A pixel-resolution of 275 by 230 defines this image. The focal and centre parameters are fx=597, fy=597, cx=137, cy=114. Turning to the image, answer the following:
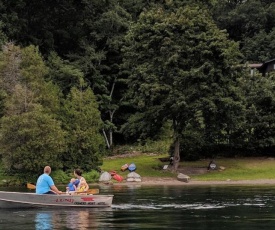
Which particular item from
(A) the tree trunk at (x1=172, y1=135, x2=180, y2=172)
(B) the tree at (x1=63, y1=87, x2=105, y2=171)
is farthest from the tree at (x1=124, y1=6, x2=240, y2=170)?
(B) the tree at (x1=63, y1=87, x2=105, y2=171)

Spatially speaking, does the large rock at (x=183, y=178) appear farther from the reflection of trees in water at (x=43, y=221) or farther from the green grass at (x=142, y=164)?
the reflection of trees in water at (x=43, y=221)

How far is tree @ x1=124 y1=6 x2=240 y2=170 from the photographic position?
5562 centimetres

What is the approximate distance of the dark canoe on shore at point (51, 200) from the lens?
30375 mm

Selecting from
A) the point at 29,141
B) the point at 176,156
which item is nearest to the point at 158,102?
the point at 176,156

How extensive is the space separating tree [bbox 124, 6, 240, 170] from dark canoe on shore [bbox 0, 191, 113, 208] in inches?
959

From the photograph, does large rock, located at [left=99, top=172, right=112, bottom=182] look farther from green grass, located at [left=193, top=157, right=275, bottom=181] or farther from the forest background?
green grass, located at [left=193, top=157, right=275, bottom=181]

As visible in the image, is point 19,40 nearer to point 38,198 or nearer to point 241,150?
point 241,150

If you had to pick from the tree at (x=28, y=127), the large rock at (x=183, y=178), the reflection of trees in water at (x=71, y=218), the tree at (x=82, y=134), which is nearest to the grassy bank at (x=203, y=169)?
the large rock at (x=183, y=178)

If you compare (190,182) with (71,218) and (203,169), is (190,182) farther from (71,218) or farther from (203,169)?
(71,218)

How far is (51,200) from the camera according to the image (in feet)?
101

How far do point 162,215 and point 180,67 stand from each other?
103 feet

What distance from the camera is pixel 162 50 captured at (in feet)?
185

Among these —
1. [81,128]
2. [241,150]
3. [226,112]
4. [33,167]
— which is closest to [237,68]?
[226,112]

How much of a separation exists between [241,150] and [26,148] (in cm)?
2572
